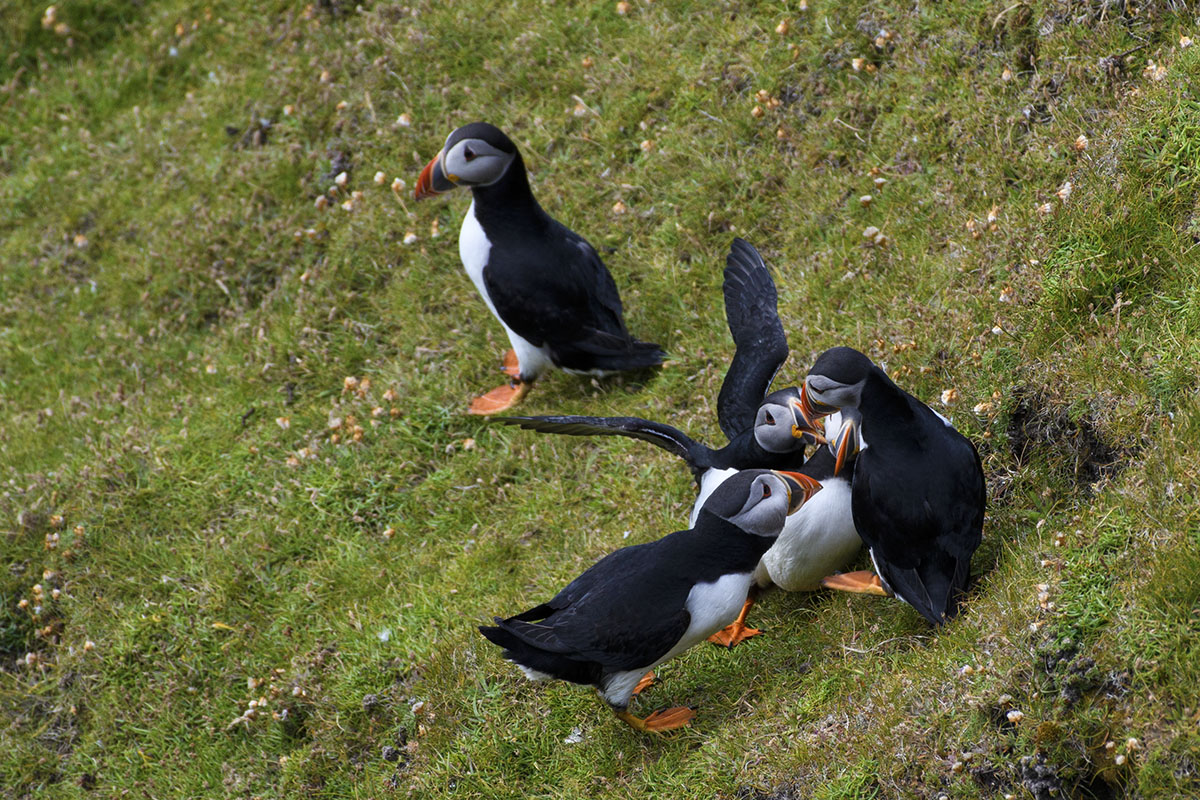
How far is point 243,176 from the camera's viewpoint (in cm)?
888

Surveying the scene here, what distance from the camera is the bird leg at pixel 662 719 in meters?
4.90

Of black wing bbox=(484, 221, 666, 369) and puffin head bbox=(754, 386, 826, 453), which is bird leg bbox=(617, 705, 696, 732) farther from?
black wing bbox=(484, 221, 666, 369)

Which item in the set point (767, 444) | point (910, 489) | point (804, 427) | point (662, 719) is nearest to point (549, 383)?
point (767, 444)

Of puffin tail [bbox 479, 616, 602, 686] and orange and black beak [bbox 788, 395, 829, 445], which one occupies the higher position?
orange and black beak [bbox 788, 395, 829, 445]

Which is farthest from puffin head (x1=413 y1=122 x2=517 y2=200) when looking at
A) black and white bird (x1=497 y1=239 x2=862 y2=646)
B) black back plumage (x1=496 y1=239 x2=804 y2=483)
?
black and white bird (x1=497 y1=239 x2=862 y2=646)

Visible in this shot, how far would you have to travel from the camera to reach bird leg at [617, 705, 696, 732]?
490cm

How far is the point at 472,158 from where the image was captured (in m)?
6.91

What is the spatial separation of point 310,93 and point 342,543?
13.5 feet

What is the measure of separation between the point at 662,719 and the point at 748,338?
2019mm

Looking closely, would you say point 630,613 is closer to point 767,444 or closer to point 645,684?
point 645,684

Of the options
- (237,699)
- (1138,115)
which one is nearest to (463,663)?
(237,699)

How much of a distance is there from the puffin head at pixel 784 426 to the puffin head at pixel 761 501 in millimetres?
385

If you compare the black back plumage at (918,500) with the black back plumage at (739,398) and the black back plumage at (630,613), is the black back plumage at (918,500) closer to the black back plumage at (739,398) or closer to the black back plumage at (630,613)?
the black back plumage at (630,613)

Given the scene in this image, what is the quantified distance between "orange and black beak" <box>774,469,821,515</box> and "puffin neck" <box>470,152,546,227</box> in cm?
291
